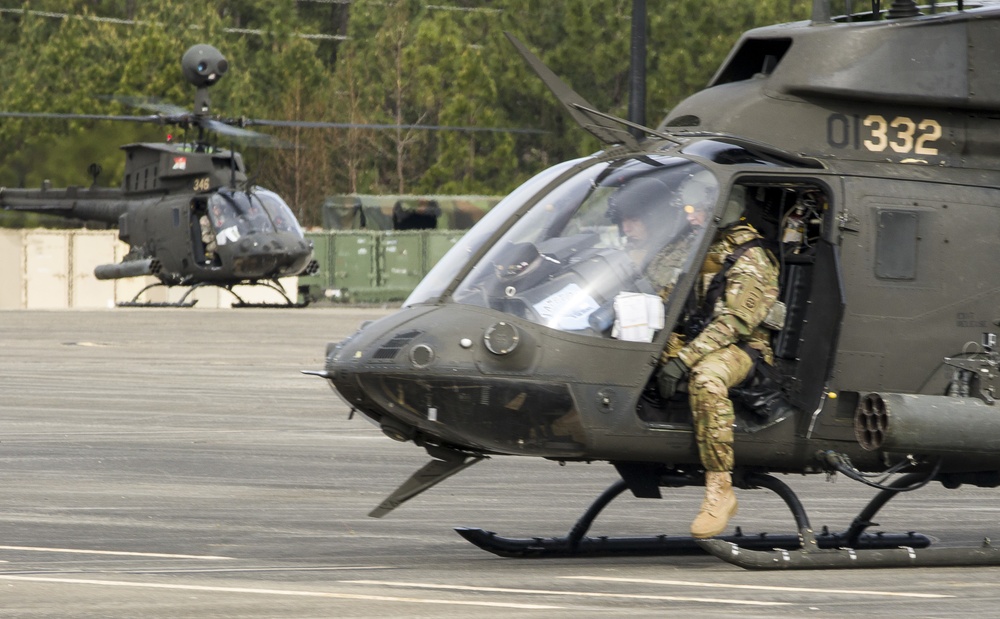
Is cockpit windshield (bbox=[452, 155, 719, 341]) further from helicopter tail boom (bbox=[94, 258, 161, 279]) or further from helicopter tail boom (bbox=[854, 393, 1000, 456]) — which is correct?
helicopter tail boom (bbox=[94, 258, 161, 279])

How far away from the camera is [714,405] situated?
7512 millimetres

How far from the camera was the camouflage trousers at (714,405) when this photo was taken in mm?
7523

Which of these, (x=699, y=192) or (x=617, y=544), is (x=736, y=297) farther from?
(x=617, y=544)

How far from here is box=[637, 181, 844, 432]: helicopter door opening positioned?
7906 millimetres

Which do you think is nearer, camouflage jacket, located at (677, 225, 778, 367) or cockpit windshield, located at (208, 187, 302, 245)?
camouflage jacket, located at (677, 225, 778, 367)

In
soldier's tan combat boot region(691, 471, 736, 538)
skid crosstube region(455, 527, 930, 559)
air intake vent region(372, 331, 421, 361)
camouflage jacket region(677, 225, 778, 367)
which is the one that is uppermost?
camouflage jacket region(677, 225, 778, 367)

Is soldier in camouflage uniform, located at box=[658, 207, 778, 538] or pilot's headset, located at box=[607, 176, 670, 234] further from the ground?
pilot's headset, located at box=[607, 176, 670, 234]

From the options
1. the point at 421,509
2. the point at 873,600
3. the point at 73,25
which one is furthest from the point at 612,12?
the point at 873,600

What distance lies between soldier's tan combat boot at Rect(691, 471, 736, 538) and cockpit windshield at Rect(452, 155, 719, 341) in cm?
79

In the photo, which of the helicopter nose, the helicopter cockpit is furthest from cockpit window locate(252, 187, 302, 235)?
the helicopter nose

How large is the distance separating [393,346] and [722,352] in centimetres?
160

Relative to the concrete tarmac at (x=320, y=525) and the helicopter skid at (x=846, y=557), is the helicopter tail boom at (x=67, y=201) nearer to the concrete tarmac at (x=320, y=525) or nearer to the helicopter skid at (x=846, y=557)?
the concrete tarmac at (x=320, y=525)

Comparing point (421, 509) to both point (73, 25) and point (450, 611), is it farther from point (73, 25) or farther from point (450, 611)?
point (73, 25)

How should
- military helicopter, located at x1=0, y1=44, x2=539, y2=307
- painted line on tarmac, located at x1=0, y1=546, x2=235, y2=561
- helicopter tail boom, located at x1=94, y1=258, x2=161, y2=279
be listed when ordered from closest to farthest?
painted line on tarmac, located at x1=0, y1=546, x2=235, y2=561, military helicopter, located at x1=0, y1=44, x2=539, y2=307, helicopter tail boom, located at x1=94, y1=258, x2=161, y2=279
